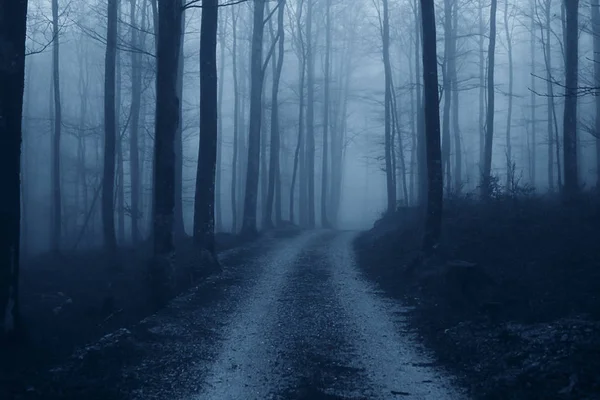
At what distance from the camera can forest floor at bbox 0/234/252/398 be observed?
8.13 m

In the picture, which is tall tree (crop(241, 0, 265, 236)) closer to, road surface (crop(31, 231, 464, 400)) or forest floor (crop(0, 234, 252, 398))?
forest floor (crop(0, 234, 252, 398))

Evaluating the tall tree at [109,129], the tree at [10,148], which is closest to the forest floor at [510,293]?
the tree at [10,148]

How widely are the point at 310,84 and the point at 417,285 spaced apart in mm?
30947

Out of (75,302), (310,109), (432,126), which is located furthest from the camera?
(310,109)

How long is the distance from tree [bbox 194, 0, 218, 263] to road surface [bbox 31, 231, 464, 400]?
321 cm

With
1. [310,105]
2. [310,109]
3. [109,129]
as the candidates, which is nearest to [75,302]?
[109,129]

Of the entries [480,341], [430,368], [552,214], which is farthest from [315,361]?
[552,214]

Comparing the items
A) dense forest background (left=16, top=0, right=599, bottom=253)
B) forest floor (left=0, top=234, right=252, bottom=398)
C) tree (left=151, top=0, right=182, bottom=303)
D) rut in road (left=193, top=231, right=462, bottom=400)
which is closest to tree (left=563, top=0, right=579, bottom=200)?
dense forest background (left=16, top=0, right=599, bottom=253)

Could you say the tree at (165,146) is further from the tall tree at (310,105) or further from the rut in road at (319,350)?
the tall tree at (310,105)

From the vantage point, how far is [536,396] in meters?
6.72

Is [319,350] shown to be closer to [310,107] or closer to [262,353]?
[262,353]

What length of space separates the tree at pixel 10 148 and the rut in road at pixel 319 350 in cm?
294

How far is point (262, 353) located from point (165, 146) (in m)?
5.90

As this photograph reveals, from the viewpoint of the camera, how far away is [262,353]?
30.0 ft
